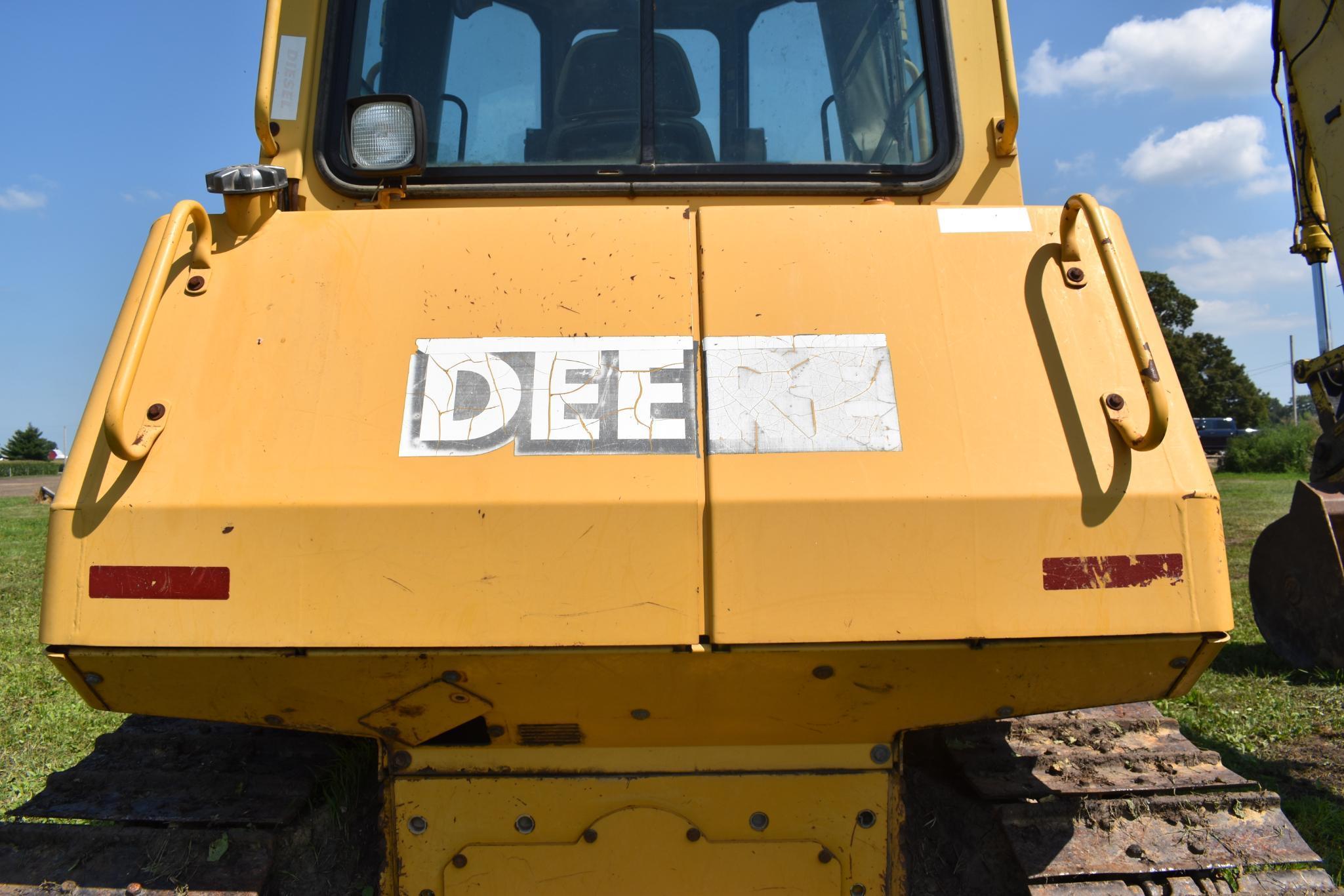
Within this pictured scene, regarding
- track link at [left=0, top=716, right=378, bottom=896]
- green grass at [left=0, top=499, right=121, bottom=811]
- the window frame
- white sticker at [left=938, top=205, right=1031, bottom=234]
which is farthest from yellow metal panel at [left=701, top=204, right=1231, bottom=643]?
green grass at [left=0, top=499, right=121, bottom=811]

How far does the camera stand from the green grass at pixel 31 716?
4.16 meters

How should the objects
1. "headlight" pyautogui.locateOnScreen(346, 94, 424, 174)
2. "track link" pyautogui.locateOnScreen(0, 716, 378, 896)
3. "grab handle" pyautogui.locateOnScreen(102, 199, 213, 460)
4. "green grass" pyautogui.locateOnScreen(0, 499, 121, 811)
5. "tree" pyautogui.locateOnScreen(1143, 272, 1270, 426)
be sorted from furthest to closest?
"tree" pyautogui.locateOnScreen(1143, 272, 1270, 426) → "green grass" pyautogui.locateOnScreen(0, 499, 121, 811) → "headlight" pyautogui.locateOnScreen(346, 94, 424, 174) → "track link" pyautogui.locateOnScreen(0, 716, 378, 896) → "grab handle" pyautogui.locateOnScreen(102, 199, 213, 460)

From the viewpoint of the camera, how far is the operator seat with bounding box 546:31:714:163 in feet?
8.69

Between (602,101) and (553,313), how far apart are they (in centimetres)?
81

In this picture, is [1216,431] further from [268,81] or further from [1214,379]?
[268,81]

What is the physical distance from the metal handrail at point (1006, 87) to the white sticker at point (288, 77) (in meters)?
1.82

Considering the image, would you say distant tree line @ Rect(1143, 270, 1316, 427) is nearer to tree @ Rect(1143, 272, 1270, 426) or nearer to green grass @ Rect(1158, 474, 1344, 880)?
tree @ Rect(1143, 272, 1270, 426)

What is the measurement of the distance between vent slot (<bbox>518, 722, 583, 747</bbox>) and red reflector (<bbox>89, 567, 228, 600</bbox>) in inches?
28.1

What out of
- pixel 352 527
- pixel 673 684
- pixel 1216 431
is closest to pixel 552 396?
pixel 352 527

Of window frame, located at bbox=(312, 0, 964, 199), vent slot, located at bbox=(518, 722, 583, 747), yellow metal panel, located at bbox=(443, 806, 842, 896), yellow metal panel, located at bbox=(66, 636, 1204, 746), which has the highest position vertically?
window frame, located at bbox=(312, 0, 964, 199)

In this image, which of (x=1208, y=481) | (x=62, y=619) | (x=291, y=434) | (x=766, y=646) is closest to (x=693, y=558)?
(x=766, y=646)

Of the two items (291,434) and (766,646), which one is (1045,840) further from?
(291,434)

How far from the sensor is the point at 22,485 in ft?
94.0

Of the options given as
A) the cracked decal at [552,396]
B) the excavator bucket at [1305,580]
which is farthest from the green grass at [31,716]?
the excavator bucket at [1305,580]
